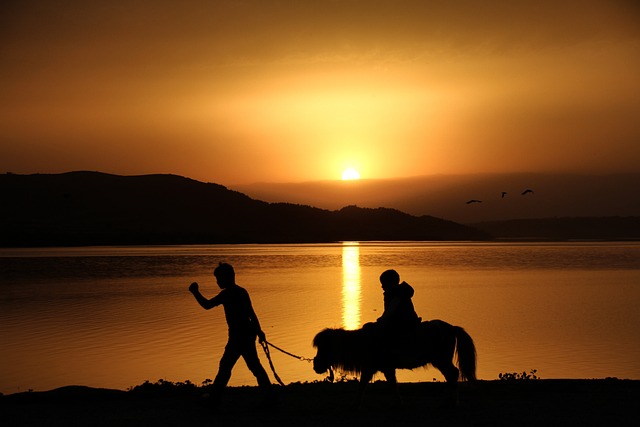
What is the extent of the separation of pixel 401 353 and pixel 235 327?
2311mm

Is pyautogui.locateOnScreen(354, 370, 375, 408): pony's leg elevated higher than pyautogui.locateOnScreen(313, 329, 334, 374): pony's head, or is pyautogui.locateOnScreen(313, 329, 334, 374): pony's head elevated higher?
pyautogui.locateOnScreen(313, 329, 334, 374): pony's head

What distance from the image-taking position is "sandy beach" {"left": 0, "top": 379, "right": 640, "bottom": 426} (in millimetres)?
9992

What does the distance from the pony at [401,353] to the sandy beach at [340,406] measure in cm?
48

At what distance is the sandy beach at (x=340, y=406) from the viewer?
32.8ft

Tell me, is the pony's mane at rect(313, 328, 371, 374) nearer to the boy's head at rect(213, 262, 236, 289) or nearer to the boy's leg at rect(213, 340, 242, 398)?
the boy's leg at rect(213, 340, 242, 398)

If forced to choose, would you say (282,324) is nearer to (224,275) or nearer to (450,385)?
(450,385)

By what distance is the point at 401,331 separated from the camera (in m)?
10.9

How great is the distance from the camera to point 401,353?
11.0 meters

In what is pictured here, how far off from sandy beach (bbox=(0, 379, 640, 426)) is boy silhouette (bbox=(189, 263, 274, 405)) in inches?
14.8

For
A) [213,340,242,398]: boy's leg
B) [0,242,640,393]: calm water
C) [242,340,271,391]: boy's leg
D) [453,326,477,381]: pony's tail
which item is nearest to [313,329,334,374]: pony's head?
[242,340,271,391]: boy's leg

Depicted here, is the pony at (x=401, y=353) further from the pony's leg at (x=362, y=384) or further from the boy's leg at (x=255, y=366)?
the boy's leg at (x=255, y=366)

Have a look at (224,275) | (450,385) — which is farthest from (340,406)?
(224,275)

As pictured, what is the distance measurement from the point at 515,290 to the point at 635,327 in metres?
18.6

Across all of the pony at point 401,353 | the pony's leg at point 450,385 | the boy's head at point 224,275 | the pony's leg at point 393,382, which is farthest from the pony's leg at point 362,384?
the boy's head at point 224,275
